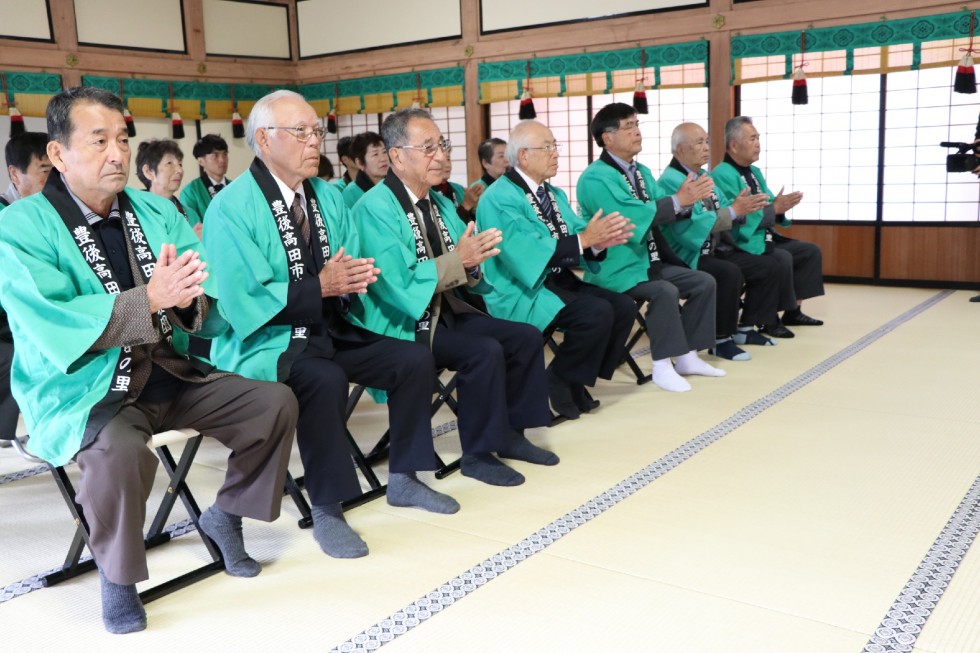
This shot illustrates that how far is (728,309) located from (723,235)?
27.6 inches

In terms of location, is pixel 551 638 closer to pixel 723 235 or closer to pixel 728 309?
pixel 728 309

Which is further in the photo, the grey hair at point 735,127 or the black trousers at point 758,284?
the grey hair at point 735,127

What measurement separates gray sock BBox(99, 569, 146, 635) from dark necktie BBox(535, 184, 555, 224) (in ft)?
7.73

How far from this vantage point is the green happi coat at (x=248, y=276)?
8.63ft

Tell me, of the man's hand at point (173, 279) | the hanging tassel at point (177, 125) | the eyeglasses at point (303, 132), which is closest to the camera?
the man's hand at point (173, 279)

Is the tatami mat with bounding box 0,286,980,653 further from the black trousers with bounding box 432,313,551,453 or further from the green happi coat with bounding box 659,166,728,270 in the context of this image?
the green happi coat with bounding box 659,166,728,270

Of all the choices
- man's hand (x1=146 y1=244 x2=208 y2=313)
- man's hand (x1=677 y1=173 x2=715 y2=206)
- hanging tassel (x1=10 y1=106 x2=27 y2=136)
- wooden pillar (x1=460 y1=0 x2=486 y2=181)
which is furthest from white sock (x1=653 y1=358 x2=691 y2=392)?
hanging tassel (x1=10 y1=106 x2=27 y2=136)

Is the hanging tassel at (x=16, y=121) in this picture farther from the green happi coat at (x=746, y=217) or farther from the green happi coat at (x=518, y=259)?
the green happi coat at (x=746, y=217)

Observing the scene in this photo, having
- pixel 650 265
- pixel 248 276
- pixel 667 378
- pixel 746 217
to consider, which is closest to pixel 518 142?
pixel 650 265

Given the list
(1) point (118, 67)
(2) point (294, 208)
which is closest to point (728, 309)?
(2) point (294, 208)

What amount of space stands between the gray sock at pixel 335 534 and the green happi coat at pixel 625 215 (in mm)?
2049

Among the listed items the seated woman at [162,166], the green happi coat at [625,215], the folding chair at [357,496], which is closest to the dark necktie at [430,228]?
the folding chair at [357,496]

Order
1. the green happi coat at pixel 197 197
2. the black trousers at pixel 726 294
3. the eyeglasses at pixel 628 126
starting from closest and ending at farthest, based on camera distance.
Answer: the eyeglasses at pixel 628 126 < the black trousers at pixel 726 294 < the green happi coat at pixel 197 197

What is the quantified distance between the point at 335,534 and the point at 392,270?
3.06ft
